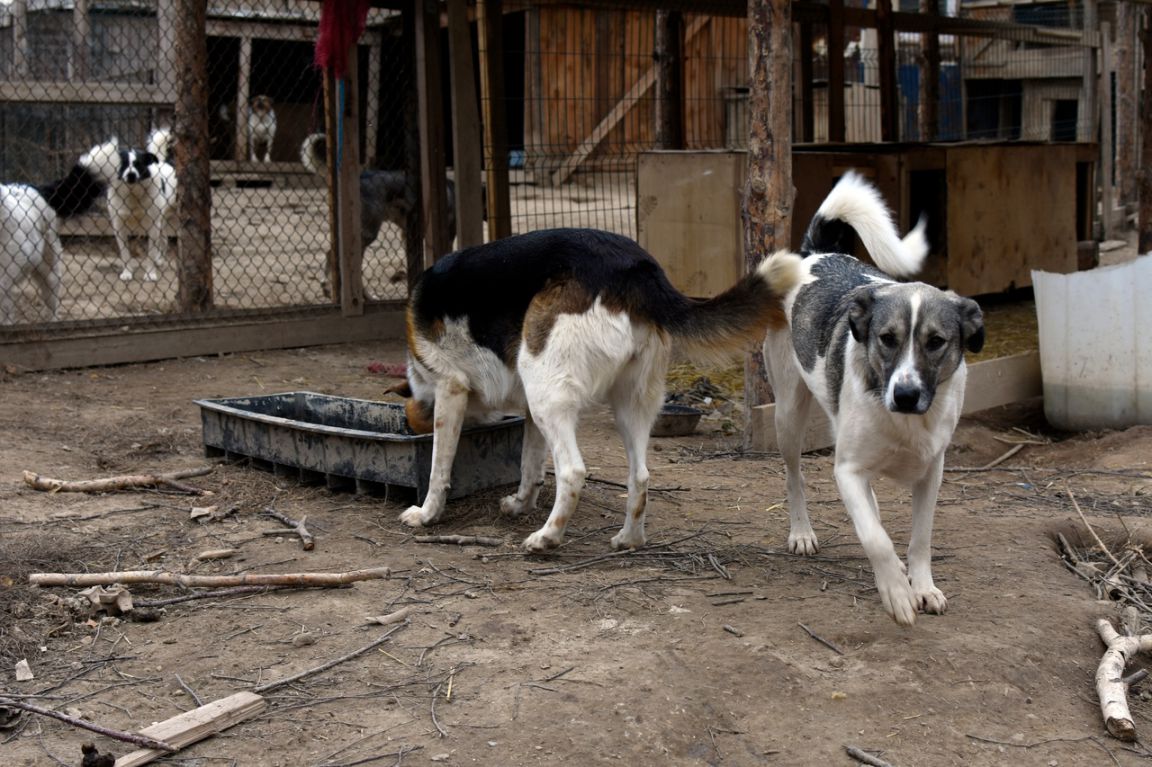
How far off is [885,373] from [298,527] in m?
2.41

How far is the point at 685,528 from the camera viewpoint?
5.16 meters

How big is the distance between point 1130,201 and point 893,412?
15.5 m

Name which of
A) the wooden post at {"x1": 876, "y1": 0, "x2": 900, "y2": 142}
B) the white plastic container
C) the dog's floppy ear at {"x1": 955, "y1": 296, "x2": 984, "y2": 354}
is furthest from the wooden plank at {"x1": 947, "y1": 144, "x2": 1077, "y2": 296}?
the dog's floppy ear at {"x1": 955, "y1": 296, "x2": 984, "y2": 354}

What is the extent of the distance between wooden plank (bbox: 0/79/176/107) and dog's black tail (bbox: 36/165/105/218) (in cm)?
95

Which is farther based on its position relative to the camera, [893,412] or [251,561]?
[251,561]

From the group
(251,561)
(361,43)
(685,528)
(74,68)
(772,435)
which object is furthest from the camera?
(74,68)

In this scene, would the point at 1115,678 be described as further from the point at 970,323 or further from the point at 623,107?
the point at 623,107

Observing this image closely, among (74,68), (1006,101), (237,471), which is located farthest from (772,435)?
(1006,101)

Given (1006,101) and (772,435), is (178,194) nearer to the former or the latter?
(772,435)

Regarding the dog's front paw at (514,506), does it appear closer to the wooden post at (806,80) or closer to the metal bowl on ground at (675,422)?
the metal bowl on ground at (675,422)

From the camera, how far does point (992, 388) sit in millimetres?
7277

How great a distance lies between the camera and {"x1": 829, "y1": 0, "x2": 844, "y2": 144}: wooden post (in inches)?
427

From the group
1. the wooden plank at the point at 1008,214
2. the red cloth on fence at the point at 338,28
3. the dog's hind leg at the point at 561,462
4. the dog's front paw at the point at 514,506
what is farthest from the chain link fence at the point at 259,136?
the dog's hind leg at the point at 561,462

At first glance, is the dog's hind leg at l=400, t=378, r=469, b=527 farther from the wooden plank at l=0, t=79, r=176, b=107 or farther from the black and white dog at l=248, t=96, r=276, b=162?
the black and white dog at l=248, t=96, r=276, b=162
